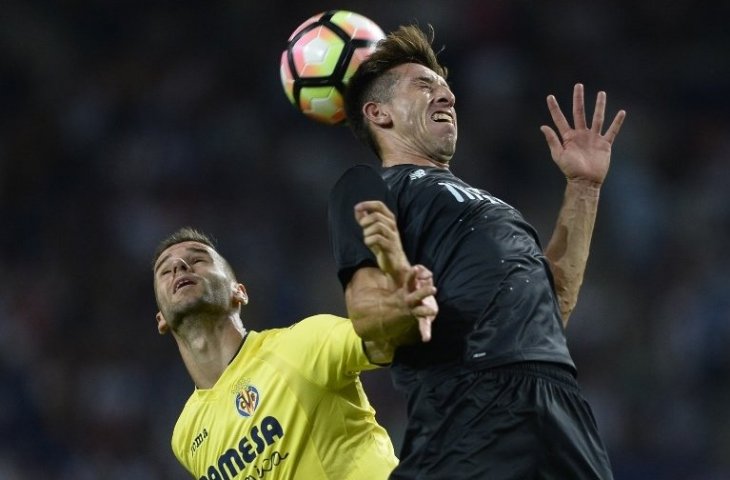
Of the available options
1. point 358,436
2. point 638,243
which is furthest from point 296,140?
point 358,436

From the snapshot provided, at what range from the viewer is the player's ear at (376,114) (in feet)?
11.6

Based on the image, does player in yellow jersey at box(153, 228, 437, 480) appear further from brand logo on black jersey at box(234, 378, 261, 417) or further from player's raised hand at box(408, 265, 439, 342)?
player's raised hand at box(408, 265, 439, 342)

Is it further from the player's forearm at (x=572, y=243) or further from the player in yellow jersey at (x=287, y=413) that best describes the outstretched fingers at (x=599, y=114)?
the player in yellow jersey at (x=287, y=413)

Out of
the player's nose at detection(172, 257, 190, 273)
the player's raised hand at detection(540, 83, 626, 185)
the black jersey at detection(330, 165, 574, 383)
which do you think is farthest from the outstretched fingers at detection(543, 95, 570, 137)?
the player's nose at detection(172, 257, 190, 273)

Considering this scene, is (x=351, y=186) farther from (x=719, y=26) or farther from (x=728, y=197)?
(x=719, y=26)

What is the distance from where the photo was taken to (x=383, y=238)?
2680 mm

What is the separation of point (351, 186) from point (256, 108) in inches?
291

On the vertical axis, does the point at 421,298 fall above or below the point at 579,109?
below

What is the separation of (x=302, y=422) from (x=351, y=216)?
3.75ft

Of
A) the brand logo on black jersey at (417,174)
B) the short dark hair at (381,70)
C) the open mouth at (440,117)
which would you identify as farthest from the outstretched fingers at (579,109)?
the brand logo on black jersey at (417,174)

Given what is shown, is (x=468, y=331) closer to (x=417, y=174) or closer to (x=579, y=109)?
(x=417, y=174)

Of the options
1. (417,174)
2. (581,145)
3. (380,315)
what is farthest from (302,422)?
(581,145)

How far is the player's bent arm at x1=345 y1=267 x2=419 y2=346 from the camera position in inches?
108

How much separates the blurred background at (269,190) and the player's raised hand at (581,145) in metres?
4.51
